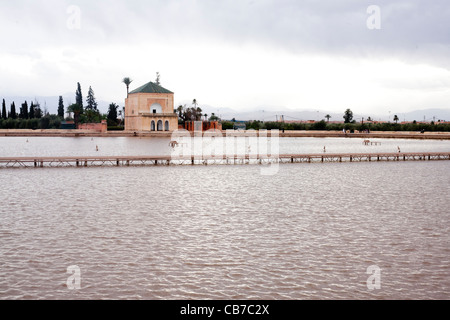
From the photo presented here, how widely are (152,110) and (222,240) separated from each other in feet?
261

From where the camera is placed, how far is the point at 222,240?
39.2 feet

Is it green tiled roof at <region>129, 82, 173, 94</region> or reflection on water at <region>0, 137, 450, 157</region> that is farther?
green tiled roof at <region>129, 82, 173, 94</region>

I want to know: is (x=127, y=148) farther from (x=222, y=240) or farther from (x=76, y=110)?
(x=76, y=110)

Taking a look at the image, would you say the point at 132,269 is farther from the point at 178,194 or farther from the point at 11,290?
the point at 178,194

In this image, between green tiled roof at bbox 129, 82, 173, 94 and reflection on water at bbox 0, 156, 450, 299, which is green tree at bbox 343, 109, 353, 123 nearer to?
green tiled roof at bbox 129, 82, 173, 94

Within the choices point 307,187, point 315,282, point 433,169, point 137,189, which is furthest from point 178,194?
point 433,169

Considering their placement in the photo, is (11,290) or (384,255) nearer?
(11,290)

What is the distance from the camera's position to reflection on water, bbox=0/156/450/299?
28.7 feet

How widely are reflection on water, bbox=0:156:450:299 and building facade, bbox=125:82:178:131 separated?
65167mm

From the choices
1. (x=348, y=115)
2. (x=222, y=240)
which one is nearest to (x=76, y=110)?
(x=348, y=115)

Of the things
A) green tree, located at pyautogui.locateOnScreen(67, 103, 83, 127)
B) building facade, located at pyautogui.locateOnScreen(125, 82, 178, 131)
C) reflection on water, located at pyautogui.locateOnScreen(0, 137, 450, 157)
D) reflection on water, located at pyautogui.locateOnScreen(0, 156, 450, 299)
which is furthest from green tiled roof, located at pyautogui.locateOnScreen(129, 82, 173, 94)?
reflection on water, located at pyautogui.locateOnScreen(0, 156, 450, 299)

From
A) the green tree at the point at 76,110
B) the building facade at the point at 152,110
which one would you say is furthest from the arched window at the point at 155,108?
the green tree at the point at 76,110
